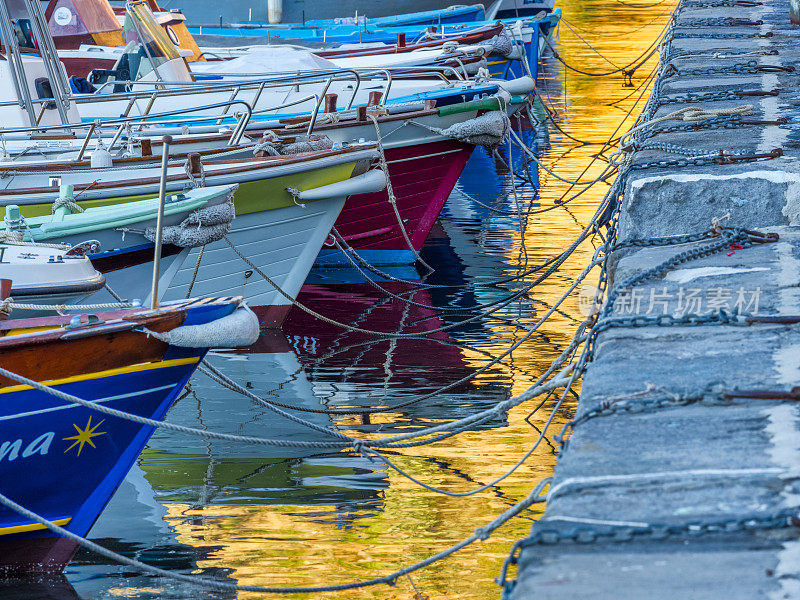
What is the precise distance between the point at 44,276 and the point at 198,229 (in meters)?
1.52

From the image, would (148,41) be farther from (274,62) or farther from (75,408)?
(75,408)

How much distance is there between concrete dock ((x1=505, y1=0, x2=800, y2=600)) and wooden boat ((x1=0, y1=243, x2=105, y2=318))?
9.06 feet

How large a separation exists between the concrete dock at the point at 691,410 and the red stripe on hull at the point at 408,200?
6211 mm

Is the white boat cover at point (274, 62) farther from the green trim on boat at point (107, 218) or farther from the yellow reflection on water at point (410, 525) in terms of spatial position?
the green trim on boat at point (107, 218)

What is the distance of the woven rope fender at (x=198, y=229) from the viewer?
682 centimetres

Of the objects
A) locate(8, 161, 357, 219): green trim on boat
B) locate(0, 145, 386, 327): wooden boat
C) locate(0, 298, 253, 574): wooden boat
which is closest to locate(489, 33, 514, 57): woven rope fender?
locate(0, 145, 386, 327): wooden boat

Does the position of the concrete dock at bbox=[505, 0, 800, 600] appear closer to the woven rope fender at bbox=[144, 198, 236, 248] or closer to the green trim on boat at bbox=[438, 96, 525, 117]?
the woven rope fender at bbox=[144, 198, 236, 248]

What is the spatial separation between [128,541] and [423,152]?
6.48 meters

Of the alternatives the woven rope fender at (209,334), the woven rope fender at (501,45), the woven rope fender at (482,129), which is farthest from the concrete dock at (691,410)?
the woven rope fender at (501,45)

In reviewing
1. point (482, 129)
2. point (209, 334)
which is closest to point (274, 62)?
point (482, 129)

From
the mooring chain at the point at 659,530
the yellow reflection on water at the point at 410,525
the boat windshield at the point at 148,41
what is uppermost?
the boat windshield at the point at 148,41

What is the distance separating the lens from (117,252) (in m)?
6.90

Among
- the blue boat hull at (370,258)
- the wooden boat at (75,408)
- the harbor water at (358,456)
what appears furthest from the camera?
the blue boat hull at (370,258)

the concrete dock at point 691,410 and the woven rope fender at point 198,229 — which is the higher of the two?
the concrete dock at point 691,410
